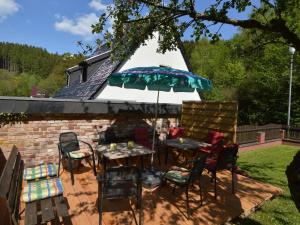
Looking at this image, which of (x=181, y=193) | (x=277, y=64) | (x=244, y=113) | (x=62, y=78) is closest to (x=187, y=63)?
(x=244, y=113)

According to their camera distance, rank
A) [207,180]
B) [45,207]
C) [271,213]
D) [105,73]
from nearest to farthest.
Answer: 1. [45,207]
2. [271,213]
3. [207,180]
4. [105,73]

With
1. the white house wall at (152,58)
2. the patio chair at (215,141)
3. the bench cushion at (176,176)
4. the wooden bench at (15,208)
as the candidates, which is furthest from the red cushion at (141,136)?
the white house wall at (152,58)

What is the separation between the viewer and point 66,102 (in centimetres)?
666

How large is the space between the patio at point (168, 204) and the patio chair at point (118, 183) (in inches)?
25.3

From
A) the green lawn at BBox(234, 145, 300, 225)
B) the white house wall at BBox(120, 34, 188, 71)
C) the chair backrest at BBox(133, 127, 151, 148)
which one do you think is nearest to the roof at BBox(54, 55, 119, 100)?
the white house wall at BBox(120, 34, 188, 71)

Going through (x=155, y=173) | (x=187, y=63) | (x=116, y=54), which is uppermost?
(x=187, y=63)

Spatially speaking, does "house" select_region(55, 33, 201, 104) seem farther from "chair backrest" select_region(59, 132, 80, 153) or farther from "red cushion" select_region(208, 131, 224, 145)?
"chair backrest" select_region(59, 132, 80, 153)

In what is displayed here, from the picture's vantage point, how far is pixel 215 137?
799 centimetres

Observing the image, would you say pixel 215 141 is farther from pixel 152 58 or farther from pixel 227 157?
pixel 152 58

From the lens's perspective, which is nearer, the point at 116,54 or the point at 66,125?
the point at 116,54

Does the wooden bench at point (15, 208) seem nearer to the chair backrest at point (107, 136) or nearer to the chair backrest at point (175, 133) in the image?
the chair backrest at point (107, 136)

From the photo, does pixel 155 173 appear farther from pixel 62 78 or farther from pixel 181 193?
pixel 62 78

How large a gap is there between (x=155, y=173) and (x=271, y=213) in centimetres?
254

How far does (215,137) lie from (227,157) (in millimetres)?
2769
